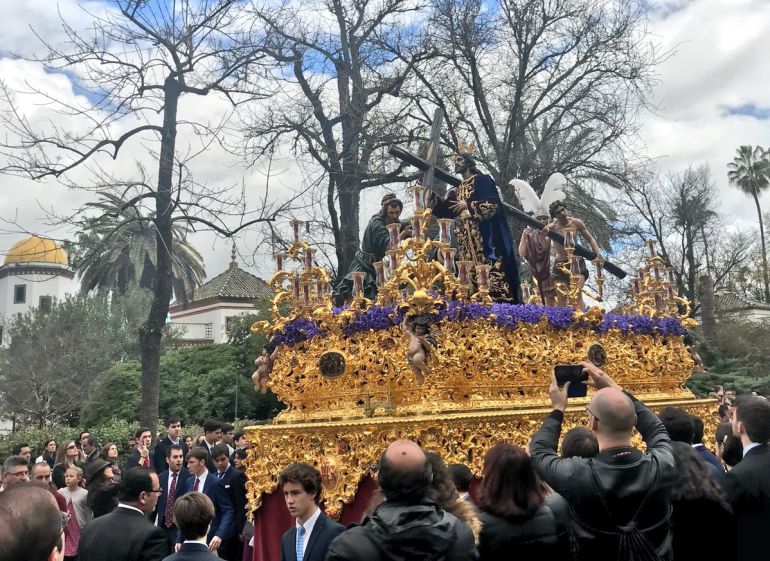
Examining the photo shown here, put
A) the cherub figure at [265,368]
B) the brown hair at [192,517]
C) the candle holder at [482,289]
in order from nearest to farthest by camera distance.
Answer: the brown hair at [192,517], the candle holder at [482,289], the cherub figure at [265,368]

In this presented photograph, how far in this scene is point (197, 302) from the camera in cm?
4503

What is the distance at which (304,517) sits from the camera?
4.80 m

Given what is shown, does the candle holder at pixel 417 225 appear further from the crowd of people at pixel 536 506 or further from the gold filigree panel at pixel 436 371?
the crowd of people at pixel 536 506

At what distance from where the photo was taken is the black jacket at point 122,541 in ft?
13.8

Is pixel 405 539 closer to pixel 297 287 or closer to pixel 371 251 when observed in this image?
pixel 297 287

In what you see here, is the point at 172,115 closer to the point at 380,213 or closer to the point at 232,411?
the point at 380,213

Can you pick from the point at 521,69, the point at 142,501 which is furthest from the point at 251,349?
the point at 142,501

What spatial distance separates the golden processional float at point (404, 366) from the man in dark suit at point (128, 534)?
2.80 metres

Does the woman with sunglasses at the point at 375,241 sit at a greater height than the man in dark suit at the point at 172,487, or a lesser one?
greater

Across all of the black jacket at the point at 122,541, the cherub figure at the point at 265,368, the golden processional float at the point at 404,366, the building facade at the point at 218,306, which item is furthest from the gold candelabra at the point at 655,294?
the building facade at the point at 218,306

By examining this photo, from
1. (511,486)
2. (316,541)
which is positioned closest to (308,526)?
(316,541)

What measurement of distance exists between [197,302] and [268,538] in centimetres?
3894

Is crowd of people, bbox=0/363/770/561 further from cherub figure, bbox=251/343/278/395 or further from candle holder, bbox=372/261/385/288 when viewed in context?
candle holder, bbox=372/261/385/288

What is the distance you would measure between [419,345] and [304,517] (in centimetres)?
242
